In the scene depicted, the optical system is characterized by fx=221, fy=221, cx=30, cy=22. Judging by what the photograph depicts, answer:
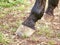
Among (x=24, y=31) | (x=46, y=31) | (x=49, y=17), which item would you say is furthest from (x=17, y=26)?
(x=49, y=17)

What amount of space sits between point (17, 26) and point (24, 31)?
36 centimetres

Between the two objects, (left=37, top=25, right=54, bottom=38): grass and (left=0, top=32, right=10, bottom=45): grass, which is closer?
(left=0, top=32, right=10, bottom=45): grass

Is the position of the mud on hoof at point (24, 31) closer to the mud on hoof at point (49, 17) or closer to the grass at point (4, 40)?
the grass at point (4, 40)

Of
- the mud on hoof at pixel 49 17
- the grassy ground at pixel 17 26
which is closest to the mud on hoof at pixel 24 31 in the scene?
the grassy ground at pixel 17 26

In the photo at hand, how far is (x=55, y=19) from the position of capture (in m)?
4.05

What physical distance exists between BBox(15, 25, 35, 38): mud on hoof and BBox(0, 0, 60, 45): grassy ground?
0.06 m

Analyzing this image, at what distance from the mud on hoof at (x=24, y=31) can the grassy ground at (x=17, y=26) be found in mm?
57

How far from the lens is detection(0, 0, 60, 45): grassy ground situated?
3051 mm

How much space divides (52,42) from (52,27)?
63 cm

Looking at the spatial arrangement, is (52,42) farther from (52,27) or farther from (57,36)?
(52,27)

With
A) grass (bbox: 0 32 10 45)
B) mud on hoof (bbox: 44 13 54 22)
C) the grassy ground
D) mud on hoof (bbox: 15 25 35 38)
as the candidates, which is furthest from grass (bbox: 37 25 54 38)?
grass (bbox: 0 32 10 45)

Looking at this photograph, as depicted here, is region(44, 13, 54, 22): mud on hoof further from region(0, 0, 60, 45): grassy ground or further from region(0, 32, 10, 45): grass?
region(0, 32, 10, 45): grass

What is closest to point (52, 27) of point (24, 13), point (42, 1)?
point (42, 1)

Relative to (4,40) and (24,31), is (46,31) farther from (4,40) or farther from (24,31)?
(4,40)
